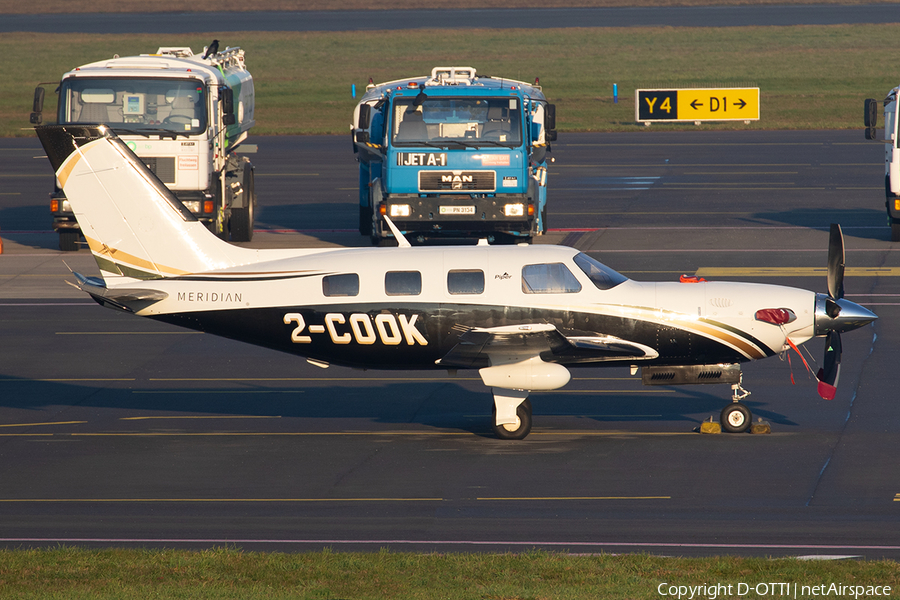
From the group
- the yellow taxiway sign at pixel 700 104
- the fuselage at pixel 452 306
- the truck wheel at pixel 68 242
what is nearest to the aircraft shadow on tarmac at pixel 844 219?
the fuselage at pixel 452 306

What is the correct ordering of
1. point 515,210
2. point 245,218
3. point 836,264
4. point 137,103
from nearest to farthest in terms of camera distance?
point 836,264
point 515,210
point 137,103
point 245,218

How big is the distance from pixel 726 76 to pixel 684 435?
67.2m

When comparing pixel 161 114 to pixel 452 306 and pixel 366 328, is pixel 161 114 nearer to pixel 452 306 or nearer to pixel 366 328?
pixel 366 328

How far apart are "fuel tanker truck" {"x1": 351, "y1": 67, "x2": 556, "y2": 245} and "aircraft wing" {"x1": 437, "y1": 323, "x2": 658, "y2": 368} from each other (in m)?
13.8

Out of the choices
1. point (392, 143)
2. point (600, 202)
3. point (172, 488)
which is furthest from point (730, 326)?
point (600, 202)

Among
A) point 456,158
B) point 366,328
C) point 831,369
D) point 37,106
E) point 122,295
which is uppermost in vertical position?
point 37,106

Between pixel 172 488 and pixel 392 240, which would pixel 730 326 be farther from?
pixel 392 240

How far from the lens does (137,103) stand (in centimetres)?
3194

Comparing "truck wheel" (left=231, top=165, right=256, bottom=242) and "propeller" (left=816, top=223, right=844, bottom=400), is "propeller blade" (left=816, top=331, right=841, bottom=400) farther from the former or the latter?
"truck wheel" (left=231, top=165, right=256, bottom=242)

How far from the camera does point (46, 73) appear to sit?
295 ft

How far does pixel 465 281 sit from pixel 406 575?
626 cm

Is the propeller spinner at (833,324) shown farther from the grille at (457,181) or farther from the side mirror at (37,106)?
the side mirror at (37,106)

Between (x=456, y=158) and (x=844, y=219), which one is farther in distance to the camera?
(x=844, y=219)

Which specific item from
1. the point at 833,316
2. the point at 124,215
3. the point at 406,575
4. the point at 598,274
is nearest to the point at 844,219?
the point at 833,316
